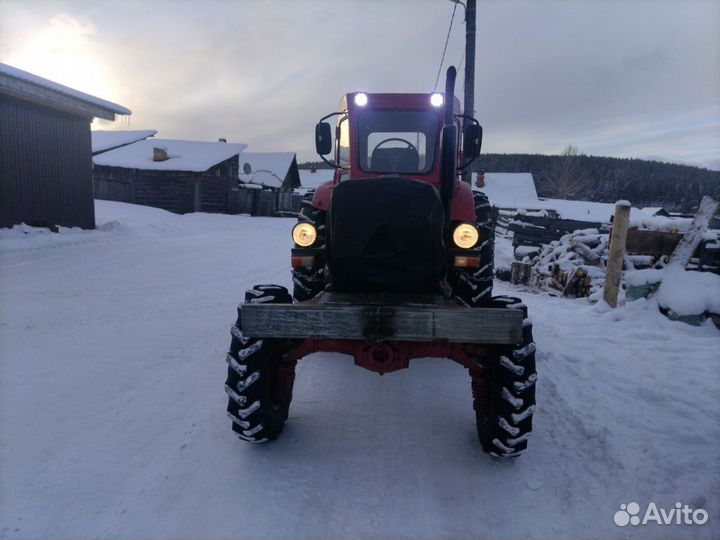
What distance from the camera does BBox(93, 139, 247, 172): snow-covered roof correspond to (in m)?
28.0

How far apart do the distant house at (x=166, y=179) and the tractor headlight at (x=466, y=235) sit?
2722 centimetres

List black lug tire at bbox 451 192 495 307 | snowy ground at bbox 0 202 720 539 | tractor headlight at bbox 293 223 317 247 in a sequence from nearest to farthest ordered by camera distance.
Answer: snowy ground at bbox 0 202 720 539
tractor headlight at bbox 293 223 317 247
black lug tire at bbox 451 192 495 307

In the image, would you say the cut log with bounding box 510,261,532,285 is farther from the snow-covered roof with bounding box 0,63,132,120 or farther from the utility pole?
the snow-covered roof with bounding box 0,63,132,120

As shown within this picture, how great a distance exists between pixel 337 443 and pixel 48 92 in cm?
1348

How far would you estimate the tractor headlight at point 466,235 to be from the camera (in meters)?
3.21

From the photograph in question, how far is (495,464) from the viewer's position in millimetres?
2775

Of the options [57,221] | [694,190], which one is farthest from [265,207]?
[694,190]

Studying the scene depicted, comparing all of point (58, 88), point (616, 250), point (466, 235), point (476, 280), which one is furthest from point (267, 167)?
point (466, 235)

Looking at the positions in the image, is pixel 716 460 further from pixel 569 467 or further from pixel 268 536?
pixel 268 536

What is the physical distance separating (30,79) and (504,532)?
1391 cm

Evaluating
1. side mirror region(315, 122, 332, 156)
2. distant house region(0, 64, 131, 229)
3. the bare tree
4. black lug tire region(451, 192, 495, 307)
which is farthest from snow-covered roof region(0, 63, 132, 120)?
the bare tree

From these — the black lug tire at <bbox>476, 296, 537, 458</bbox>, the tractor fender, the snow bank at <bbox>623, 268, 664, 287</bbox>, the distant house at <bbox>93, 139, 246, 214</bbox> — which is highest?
the distant house at <bbox>93, 139, 246, 214</bbox>

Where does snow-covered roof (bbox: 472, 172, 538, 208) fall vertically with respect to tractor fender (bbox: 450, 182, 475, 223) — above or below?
above

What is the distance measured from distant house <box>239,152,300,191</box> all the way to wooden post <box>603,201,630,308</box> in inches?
1375
